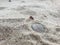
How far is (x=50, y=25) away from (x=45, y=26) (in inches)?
4.8

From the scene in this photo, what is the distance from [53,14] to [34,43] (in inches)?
56.0

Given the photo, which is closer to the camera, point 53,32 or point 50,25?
point 53,32

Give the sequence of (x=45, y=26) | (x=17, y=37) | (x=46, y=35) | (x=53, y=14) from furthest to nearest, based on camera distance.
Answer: (x=53, y=14), (x=45, y=26), (x=46, y=35), (x=17, y=37)

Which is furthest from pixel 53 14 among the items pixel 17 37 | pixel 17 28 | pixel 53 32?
pixel 17 37

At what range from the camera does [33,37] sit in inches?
78.5

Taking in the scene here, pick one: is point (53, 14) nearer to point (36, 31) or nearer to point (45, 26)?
point (45, 26)

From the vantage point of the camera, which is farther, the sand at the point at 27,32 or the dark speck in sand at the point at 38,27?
the dark speck in sand at the point at 38,27

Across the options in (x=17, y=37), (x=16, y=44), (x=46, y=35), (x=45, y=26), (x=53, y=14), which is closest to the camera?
(x=16, y=44)

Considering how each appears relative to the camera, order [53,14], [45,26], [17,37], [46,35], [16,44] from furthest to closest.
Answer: [53,14]
[45,26]
[46,35]
[17,37]
[16,44]

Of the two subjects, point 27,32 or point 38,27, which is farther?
point 38,27

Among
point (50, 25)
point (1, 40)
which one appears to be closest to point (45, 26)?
point (50, 25)

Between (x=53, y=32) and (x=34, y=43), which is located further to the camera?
(x=53, y=32)

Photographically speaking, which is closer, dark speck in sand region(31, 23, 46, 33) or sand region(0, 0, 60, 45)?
sand region(0, 0, 60, 45)

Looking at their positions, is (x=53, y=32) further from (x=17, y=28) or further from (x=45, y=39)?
(x=17, y=28)
